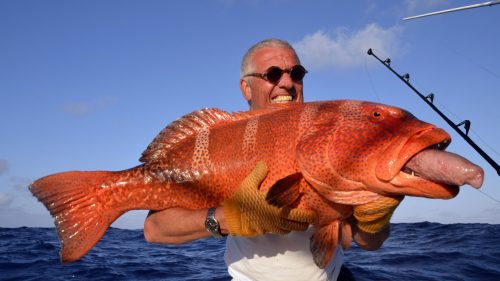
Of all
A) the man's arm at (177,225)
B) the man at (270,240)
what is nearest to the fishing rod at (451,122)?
the man at (270,240)

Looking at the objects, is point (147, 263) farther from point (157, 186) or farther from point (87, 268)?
point (157, 186)

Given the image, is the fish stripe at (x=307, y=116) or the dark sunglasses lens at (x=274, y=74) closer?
the fish stripe at (x=307, y=116)

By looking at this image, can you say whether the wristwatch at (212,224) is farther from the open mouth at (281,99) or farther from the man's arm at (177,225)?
the open mouth at (281,99)

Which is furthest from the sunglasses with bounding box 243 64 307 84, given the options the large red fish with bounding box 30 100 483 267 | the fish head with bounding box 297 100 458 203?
the fish head with bounding box 297 100 458 203

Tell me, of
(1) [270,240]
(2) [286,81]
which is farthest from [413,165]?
(2) [286,81]

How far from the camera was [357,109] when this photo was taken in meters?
2.47

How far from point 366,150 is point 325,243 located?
0.68 m

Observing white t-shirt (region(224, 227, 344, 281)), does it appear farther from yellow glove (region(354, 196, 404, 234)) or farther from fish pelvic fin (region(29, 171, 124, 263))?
fish pelvic fin (region(29, 171, 124, 263))

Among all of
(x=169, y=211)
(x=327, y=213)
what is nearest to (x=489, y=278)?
(x=327, y=213)

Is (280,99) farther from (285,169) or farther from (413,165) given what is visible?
(413,165)

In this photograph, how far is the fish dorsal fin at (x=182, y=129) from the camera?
9.57 feet

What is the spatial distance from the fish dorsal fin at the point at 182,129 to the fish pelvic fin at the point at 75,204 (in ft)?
1.32

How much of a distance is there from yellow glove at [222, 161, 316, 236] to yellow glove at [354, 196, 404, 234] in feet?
0.97

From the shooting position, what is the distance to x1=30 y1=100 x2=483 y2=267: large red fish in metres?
2.04
